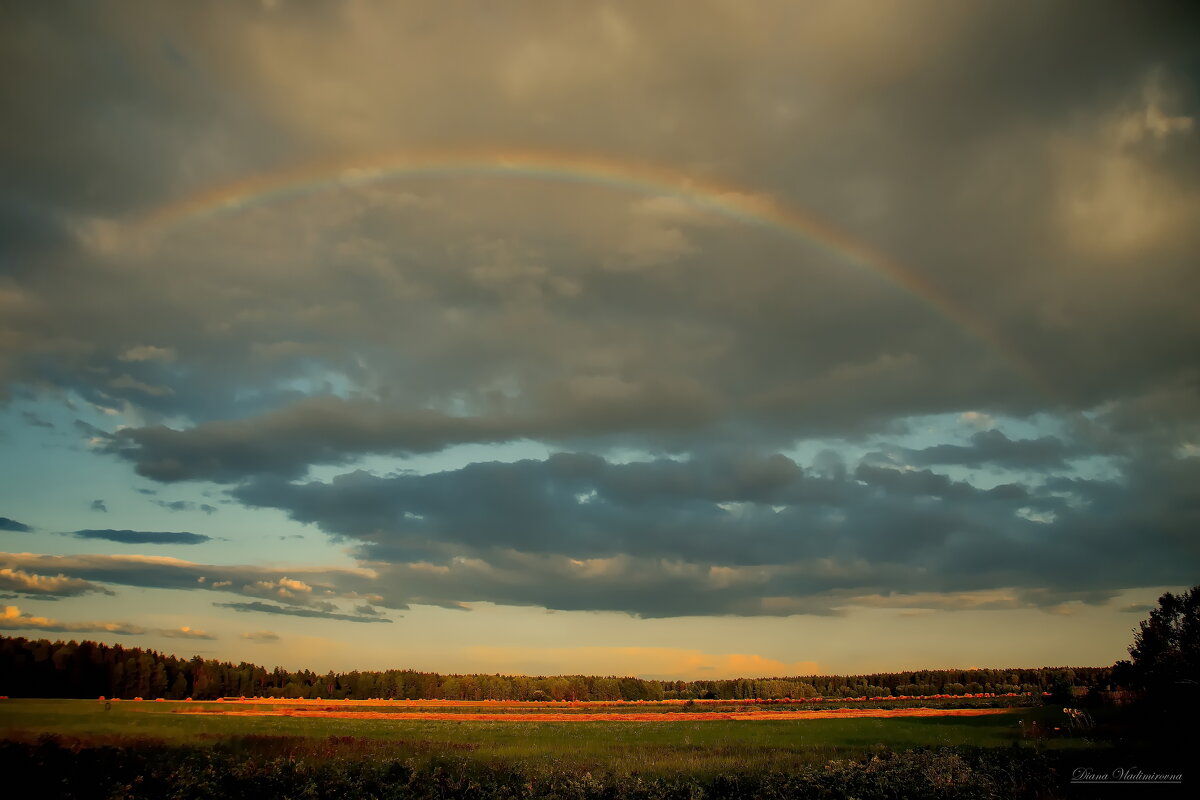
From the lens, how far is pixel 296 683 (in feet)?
471

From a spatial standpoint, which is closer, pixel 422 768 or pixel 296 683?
pixel 422 768

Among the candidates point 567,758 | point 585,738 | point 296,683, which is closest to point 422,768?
point 567,758

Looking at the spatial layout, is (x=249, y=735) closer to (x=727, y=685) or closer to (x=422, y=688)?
(x=422, y=688)

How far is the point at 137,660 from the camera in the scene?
247 ft

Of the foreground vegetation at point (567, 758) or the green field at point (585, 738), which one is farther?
the green field at point (585, 738)

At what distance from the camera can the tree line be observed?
4159 cm

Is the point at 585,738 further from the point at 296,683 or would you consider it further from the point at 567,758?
the point at 296,683

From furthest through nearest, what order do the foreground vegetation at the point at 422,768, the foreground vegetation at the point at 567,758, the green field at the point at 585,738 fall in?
the green field at the point at 585,738 → the foreground vegetation at the point at 567,758 → the foreground vegetation at the point at 422,768

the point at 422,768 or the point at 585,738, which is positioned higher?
the point at 422,768

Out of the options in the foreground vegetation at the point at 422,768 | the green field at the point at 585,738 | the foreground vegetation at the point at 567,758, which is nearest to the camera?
the foreground vegetation at the point at 422,768

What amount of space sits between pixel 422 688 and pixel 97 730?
161188 millimetres

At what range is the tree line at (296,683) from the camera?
41.6m

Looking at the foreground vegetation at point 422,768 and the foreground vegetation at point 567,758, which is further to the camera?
the foreground vegetation at point 567,758

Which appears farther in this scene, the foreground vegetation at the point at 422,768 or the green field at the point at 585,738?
the green field at the point at 585,738
